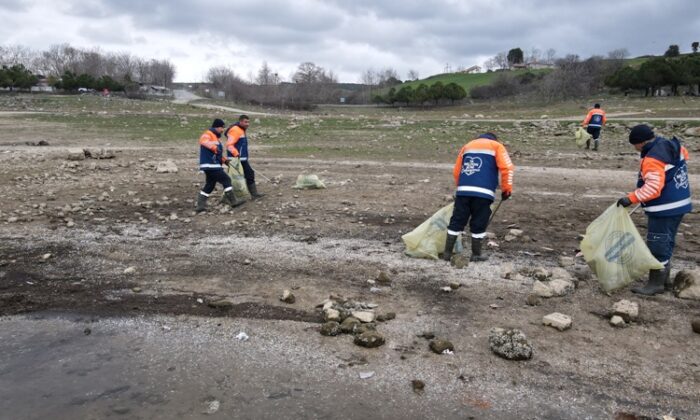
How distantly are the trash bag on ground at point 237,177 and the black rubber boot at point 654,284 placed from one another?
6.36 m

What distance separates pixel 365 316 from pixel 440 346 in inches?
30.0

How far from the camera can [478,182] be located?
19.1 ft

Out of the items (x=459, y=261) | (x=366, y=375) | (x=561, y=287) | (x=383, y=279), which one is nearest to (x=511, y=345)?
(x=366, y=375)

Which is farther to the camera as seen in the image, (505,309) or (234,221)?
(234,221)

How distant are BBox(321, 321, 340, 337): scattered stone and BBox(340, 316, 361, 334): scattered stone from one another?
43 millimetres

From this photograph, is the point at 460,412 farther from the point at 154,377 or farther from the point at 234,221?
the point at 234,221

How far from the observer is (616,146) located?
642 inches

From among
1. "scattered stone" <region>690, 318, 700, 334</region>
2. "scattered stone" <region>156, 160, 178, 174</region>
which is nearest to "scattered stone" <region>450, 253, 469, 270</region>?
"scattered stone" <region>690, 318, 700, 334</region>

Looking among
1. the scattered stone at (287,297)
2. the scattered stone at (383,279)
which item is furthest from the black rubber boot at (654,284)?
the scattered stone at (287,297)

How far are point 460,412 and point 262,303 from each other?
7.38 ft

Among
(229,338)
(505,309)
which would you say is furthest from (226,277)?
(505,309)

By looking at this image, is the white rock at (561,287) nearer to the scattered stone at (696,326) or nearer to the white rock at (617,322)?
→ the white rock at (617,322)

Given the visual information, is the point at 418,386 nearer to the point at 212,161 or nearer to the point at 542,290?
the point at 542,290

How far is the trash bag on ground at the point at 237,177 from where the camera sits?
30.5 feet
